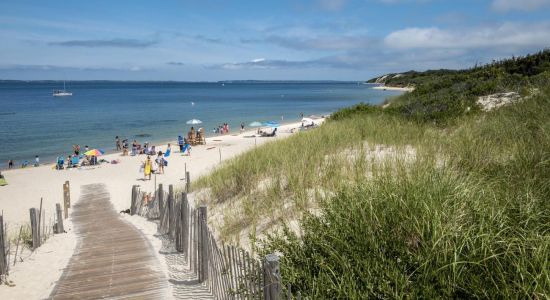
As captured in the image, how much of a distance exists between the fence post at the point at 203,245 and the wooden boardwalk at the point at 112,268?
0.54 metres

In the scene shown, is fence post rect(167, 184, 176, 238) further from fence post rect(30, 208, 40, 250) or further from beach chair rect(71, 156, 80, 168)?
beach chair rect(71, 156, 80, 168)

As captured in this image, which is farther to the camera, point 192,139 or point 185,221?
point 192,139

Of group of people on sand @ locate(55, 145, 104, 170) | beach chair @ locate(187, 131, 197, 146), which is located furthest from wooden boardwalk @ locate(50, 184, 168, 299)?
beach chair @ locate(187, 131, 197, 146)

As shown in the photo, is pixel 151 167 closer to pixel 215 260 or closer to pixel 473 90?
pixel 473 90

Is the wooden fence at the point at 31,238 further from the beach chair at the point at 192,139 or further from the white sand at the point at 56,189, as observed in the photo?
the beach chair at the point at 192,139

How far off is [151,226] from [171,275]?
4.28 metres

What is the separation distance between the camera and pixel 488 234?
2963 mm

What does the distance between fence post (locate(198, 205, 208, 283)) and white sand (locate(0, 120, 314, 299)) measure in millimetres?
2212

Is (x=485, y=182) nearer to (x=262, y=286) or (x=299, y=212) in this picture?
(x=299, y=212)

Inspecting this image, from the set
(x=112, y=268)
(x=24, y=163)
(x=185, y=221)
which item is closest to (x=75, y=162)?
(x=24, y=163)

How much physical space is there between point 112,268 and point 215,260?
7.93ft

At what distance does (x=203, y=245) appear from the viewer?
562 cm

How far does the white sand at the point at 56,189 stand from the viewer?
6.79m

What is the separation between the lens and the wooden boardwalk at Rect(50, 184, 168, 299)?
5504mm
